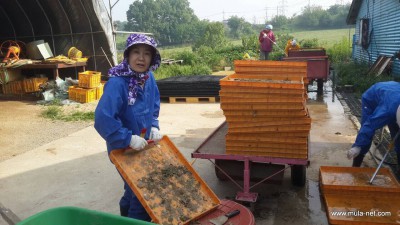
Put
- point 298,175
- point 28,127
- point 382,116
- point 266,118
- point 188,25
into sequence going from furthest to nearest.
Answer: point 188,25 < point 28,127 < point 298,175 < point 382,116 < point 266,118

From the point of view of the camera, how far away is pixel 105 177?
16.4 feet

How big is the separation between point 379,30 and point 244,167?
14.1m

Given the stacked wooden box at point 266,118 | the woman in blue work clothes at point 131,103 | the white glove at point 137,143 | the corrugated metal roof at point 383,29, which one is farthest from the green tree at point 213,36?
the white glove at point 137,143

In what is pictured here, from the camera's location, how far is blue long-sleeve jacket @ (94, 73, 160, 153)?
258 centimetres

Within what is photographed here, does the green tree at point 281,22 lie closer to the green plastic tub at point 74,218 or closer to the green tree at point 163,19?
the green tree at point 163,19

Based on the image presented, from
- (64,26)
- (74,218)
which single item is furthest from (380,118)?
(64,26)

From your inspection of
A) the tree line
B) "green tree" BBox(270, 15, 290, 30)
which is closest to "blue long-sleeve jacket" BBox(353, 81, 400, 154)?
the tree line

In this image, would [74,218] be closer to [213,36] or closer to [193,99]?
[193,99]

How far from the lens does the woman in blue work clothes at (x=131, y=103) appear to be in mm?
2602

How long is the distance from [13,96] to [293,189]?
11048 mm

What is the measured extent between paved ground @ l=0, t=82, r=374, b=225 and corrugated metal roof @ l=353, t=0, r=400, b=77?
264 inches

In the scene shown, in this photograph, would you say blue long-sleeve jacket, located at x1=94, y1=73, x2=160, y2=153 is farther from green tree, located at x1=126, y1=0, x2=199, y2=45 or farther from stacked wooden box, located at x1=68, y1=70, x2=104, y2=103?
green tree, located at x1=126, y1=0, x2=199, y2=45

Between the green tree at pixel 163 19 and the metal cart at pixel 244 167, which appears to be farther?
the green tree at pixel 163 19

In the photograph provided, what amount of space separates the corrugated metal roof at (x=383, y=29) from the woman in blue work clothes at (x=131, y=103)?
37.5 ft
